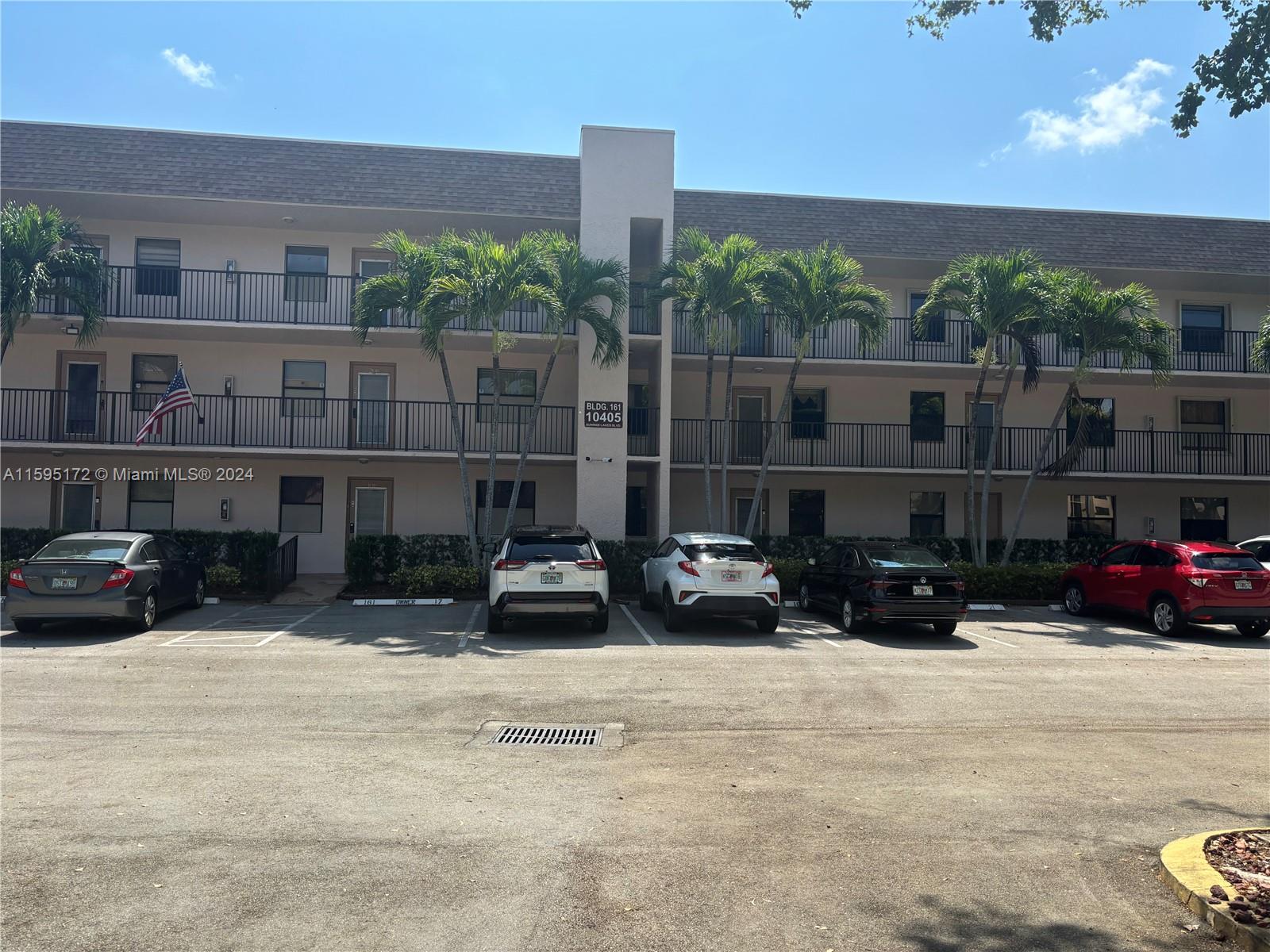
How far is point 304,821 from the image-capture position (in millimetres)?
5668

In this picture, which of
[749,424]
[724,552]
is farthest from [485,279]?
[749,424]

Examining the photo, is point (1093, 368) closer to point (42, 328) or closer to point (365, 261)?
point (365, 261)

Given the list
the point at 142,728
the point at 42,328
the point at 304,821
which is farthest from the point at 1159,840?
the point at 42,328

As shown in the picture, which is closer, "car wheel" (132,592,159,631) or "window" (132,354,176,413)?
"car wheel" (132,592,159,631)

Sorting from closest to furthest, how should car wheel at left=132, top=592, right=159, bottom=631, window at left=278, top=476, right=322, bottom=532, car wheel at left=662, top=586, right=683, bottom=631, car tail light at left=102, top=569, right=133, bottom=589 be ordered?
car tail light at left=102, top=569, right=133, bottom=589, car wheel at left=132, top=592, right=159, bottom=631, car wheel at left=662, top=586, right=683, bottom=631, window at left=278, top=476, right=322, bottom=532

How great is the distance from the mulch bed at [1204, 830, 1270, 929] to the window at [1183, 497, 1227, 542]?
22.2 meters

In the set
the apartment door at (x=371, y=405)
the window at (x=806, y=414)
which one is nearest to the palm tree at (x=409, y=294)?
the apartment door at (x=371, y=405)

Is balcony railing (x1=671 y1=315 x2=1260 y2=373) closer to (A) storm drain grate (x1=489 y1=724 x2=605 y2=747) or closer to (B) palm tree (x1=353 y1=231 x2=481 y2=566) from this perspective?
(B) palm tree (x1=353 y1=231 x2=481 y2=566)

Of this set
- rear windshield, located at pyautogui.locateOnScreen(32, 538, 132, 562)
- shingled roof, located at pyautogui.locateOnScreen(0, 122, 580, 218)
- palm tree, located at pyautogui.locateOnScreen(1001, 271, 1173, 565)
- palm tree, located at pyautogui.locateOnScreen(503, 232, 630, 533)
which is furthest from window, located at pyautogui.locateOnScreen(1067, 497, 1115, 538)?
rear windshield, located at pyautogui.locateOnScreen(32, 538, 132, 562)

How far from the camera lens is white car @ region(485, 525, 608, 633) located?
12930 millimetres

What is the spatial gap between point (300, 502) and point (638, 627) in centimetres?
1072

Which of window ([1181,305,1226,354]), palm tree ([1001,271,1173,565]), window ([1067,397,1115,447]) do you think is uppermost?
window ([1181,305,1226,354])

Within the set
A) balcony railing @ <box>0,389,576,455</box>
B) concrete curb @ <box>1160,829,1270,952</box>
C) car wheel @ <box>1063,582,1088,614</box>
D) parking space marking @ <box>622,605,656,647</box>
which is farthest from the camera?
balcony railing @ <box>0,389,576,455</box>

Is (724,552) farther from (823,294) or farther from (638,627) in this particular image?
(823,294)
